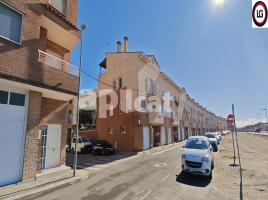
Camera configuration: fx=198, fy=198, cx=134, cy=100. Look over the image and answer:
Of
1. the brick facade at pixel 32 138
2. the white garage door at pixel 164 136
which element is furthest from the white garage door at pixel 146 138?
the brick facade at pixel 32 138

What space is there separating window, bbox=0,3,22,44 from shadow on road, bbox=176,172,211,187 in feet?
32.5

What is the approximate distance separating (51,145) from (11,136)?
10.4ft

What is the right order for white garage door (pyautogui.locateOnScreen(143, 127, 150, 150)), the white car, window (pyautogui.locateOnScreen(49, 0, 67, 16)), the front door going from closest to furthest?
the white car → the front door → window (pyautogui.locateOnScreen(49, 0, 67, 16)) → white garage door (pyautogui.locateOnScreen(143, 127, 150, 150))

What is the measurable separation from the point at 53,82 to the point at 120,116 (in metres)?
15.0

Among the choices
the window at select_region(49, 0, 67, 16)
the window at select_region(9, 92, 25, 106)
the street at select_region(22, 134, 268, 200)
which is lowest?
the street at select_region(22, 134, 268, 200)

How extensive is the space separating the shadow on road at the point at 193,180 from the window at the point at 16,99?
27.4ft

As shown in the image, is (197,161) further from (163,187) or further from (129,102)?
(129,102)

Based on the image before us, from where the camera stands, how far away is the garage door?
8.16 metres

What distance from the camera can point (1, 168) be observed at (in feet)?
26.4

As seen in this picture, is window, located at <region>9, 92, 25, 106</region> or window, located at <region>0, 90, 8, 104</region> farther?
window, located at <region>9, 92, 25, 106</region>

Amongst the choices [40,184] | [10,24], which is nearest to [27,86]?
[10,24]

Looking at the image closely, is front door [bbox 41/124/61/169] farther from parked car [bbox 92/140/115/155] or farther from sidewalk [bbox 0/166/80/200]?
parked car [bbox 92/140/115/155]

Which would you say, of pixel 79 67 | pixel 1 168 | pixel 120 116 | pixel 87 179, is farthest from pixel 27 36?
pixel 120 116

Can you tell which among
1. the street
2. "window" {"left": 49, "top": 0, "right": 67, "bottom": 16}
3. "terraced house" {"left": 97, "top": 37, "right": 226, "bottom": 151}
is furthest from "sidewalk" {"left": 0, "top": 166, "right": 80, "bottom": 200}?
"terraced house" {"left": 97, "top": 37, "right": 226, "bottom": 151}
